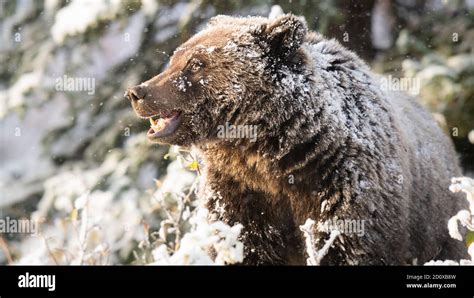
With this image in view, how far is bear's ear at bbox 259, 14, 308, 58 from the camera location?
4320 mm

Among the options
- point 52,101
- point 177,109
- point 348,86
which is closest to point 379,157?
point 348,86

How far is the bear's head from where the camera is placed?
430 cm

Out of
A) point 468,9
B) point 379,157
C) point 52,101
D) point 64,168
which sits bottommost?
point 379,157

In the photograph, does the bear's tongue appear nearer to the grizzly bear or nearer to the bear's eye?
the grizzly bear

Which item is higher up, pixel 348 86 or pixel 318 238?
pixel 348 86

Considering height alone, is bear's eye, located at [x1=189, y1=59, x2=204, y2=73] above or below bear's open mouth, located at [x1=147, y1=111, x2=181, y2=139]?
above

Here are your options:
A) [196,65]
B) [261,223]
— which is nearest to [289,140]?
[261,223]

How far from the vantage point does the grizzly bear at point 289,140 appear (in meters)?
4.15

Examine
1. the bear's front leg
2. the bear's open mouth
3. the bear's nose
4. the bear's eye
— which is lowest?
the bear's front leg

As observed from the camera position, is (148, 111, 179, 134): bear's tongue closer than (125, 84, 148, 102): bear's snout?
No

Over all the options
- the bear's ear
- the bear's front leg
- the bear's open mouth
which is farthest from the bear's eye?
the bear's front leg

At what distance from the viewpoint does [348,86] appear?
4406 mm
